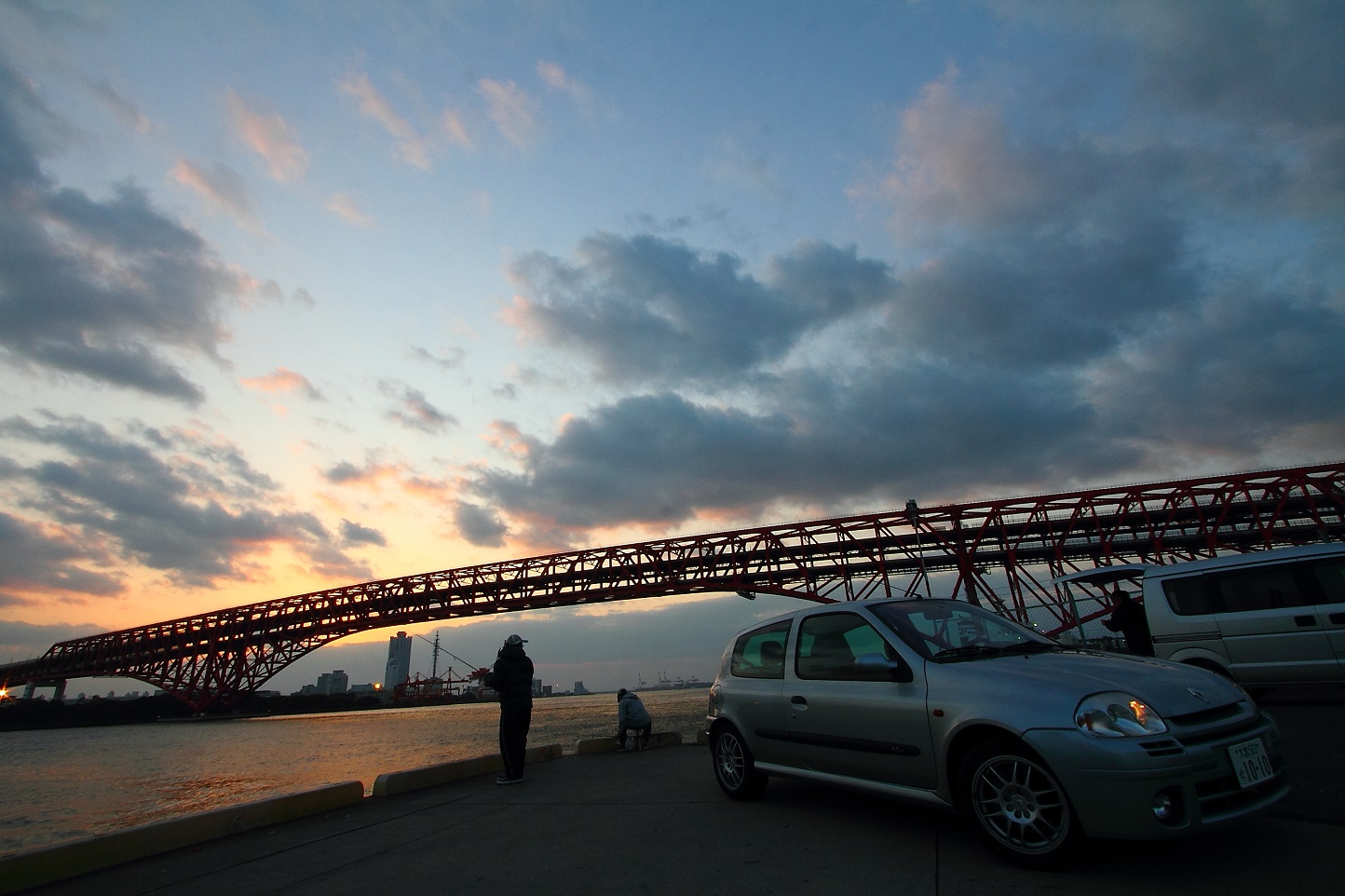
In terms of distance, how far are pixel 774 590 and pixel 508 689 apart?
122ft

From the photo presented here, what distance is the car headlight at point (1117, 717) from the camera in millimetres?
3295

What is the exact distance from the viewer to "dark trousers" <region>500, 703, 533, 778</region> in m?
8.29

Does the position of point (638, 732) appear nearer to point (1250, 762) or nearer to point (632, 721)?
point (632, 721)

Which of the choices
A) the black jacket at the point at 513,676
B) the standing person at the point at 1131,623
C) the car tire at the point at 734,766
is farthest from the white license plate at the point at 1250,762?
the standing person at the point at 1131,623

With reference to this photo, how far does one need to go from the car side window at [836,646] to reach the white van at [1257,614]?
244 inches

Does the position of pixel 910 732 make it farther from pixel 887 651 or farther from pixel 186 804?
pixel 186 804

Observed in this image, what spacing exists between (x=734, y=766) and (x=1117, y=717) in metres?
3.55

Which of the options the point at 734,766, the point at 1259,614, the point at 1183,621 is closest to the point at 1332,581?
the point at 1259,614

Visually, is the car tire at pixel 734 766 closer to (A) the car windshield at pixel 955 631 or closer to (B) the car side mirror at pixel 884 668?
(B) the car side mirror at pixel 884 668

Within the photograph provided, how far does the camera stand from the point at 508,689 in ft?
27.3

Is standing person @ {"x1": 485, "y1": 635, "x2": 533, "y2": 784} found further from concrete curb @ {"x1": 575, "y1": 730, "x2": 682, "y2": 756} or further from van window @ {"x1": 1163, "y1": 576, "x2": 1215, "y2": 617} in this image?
van window @ {"x1": 1163, "y1": 576, "x2": 1215, "y2": 617}

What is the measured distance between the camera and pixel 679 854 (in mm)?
4348

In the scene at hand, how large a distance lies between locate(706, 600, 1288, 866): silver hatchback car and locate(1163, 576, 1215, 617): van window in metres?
5.88

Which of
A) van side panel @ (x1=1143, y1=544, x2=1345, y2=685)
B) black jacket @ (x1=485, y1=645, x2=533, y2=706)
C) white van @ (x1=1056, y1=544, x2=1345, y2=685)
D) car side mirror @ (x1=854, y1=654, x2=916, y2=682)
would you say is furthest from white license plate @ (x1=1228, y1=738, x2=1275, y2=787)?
black jacket @ (x1=485, y1=645, x2=533, y2=706)
